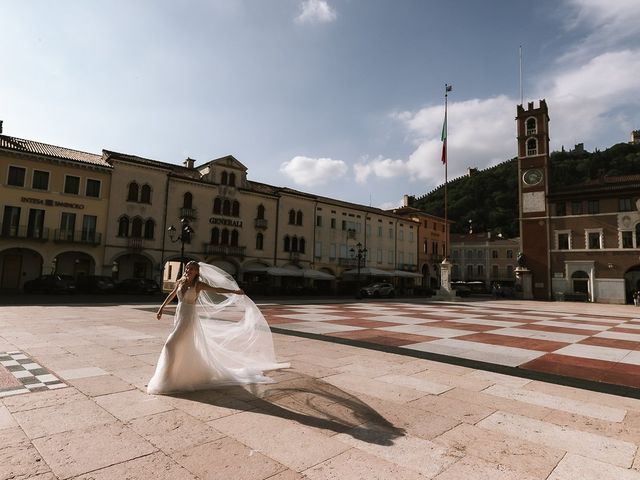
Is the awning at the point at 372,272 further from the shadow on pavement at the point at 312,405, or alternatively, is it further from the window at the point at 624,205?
the shadow on pavement at the point at 312,405

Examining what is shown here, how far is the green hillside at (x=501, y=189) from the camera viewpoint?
3442 inches

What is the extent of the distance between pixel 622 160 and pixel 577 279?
59899 millimetres

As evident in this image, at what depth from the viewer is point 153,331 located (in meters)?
10.2

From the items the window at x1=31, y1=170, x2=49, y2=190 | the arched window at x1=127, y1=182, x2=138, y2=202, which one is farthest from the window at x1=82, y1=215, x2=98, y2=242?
the window at x1=31, y1=170, x2=49, y2=190

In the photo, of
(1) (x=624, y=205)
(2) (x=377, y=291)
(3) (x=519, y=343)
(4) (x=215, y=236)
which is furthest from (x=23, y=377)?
(1) (x=624, y=205)

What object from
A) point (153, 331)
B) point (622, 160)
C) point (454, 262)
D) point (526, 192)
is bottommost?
point (153, 331)

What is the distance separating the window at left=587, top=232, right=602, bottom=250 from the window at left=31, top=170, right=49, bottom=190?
5251 centimetres

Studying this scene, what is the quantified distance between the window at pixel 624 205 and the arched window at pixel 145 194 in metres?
47.6

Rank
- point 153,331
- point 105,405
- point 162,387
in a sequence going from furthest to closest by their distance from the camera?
point 153,331 < point 162,387 < point 105,405

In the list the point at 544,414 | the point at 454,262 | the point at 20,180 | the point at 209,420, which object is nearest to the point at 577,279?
the point at 454,262

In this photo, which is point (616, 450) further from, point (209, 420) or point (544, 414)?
point (209, 420)

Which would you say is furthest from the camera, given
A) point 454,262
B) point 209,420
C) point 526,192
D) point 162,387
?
point 454,262

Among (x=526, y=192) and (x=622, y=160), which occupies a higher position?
(x=622, y=160)

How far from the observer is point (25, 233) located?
2841 centimetres
